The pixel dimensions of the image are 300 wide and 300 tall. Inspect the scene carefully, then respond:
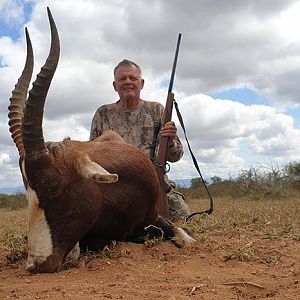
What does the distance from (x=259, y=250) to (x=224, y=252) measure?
0.29 meters

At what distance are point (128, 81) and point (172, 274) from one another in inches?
144

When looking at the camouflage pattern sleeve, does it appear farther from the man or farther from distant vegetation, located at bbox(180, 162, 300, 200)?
distant vegetation, located at bbox(180, 162, 300, 200)

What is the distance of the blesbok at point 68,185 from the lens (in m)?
3.52

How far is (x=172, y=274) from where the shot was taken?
3379 millimetres

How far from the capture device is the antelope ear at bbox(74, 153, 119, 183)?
3314 millimetres

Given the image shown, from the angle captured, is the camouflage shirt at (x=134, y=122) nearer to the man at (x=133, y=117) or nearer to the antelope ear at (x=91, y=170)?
the man at (x=133, y=117)

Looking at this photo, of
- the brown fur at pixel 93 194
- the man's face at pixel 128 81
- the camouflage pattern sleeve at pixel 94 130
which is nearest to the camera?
the brown fur at pixel 93 194

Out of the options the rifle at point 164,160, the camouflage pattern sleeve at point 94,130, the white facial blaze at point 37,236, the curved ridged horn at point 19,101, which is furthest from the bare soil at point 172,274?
the camouflage pattern sleeve at point 94,130

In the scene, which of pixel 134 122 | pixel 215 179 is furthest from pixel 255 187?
pixel 134 122

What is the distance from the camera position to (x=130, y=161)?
4215mm

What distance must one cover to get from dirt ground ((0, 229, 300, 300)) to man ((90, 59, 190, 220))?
2367 mm

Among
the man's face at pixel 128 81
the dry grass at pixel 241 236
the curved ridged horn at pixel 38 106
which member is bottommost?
the dry grass at pixel 241 236

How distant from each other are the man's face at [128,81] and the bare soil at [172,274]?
8.88 feet

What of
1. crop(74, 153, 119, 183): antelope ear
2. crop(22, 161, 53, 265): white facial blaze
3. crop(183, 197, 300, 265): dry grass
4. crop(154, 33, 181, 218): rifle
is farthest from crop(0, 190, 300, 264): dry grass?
crop(74, 153, 119, 183): antelope ear
